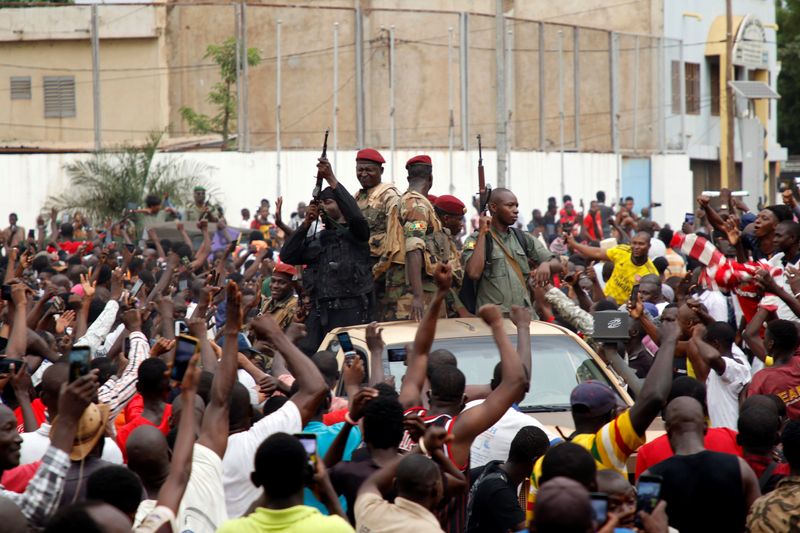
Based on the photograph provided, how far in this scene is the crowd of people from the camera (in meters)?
4.40

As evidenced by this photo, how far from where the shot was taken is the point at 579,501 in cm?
367

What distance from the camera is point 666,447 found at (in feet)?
18.6

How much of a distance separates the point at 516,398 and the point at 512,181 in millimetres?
30024

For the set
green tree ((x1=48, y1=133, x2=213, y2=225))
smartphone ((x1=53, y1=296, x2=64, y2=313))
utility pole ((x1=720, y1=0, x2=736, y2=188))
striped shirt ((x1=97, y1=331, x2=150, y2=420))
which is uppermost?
utility pole ((x1=720, y1=0, x2=736, y2=188))

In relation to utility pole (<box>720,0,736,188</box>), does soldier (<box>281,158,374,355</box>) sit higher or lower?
lower

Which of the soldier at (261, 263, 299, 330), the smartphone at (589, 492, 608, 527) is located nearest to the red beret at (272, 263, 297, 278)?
the soldier at (261, 263, 299, 330)

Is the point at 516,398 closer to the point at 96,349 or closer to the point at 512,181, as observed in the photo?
the point at 96,349

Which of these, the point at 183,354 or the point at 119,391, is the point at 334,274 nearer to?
the point at 119,391

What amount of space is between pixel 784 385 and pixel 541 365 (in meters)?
1.75

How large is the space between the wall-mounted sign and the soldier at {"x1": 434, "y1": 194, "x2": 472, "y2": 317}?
3478 centimetres

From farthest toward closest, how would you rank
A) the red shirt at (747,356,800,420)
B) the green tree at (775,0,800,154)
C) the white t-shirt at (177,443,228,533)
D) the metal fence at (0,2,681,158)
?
the green tree at (775,0,800,154) < the metal fence at (0,2,681,158) < the red shirt at (747,356,800,420) < the white t-shirt at (177,443,228,533)

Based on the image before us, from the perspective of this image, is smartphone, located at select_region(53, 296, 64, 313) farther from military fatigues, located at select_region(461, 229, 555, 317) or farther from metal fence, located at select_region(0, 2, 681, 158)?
metal fence, located at select_region(0, 2, 681, 158)

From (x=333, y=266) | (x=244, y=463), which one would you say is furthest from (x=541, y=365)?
(x=244, y=463)

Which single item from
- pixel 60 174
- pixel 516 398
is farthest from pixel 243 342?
pixel 60 174
